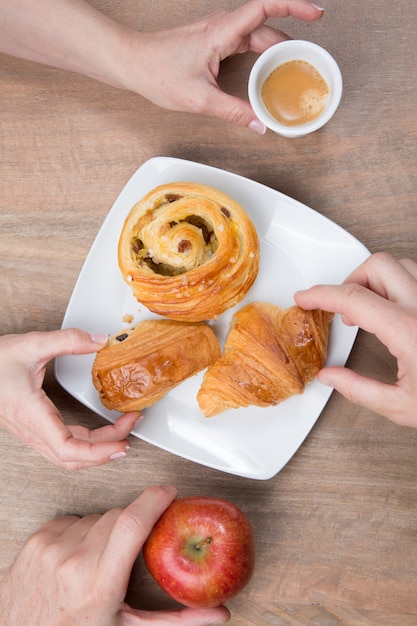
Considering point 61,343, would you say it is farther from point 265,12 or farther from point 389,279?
point 265,12

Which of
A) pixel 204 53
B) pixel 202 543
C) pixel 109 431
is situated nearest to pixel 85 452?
pixel 109 431

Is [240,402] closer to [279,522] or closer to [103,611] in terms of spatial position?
[279,522]

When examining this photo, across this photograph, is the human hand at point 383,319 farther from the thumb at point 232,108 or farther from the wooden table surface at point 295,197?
the thumb at point 232,108

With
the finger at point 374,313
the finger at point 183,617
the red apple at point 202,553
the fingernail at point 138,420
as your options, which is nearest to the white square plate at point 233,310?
the fingernail at point 138,420

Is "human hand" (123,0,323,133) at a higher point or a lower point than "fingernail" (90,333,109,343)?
higher

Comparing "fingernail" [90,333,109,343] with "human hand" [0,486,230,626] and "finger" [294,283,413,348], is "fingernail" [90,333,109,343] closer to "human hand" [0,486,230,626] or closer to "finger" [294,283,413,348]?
"human hand" [0,486,230,626]

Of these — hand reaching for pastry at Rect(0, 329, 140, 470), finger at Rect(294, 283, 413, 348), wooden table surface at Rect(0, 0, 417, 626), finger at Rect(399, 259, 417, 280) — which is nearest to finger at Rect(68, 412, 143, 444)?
hand reaching for pastry at Rect(0, 329, 140, 470)

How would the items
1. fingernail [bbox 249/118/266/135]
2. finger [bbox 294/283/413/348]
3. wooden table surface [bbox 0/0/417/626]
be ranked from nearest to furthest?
1. finger [bbox 294/283/413/348]
2. fingernail [bbox 249/118/266/135]
3. wooden table surface [bbox 0/0/417/626]
